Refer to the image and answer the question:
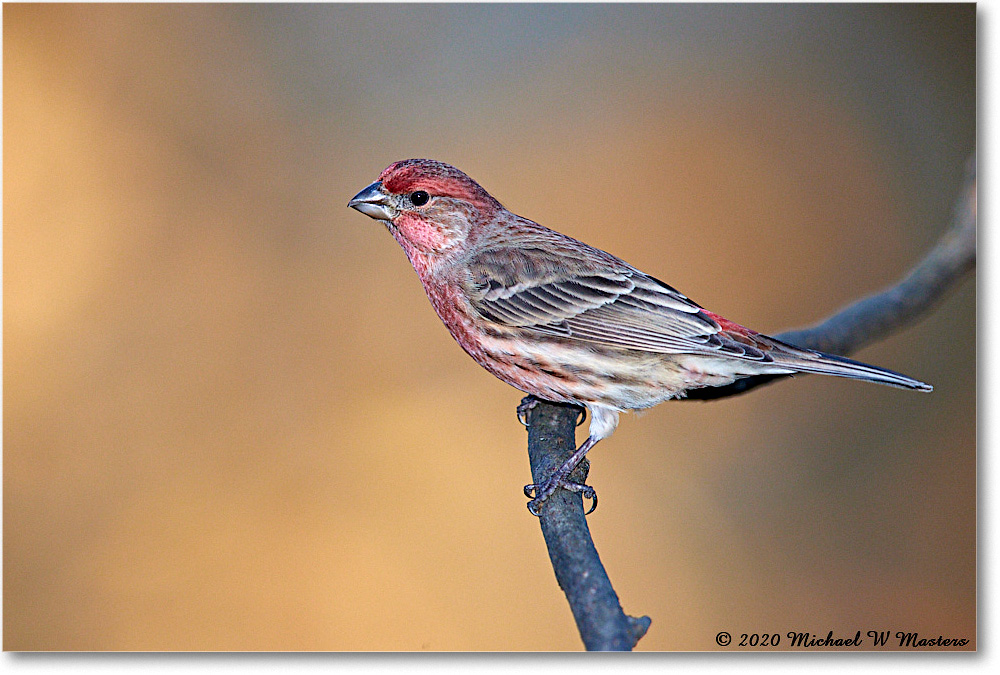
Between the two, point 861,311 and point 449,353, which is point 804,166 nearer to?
point 861,311

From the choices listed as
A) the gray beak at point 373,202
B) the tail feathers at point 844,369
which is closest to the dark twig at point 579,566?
the tail feathers at point 844,369

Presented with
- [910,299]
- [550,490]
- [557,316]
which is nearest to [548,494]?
[550,490]

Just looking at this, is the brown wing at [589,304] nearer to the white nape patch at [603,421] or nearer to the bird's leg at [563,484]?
the white nape patch at [603,421]

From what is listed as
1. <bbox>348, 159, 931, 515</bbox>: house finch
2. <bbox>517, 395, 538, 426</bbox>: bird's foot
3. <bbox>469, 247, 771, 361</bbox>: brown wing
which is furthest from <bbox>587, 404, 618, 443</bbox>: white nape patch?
<bbox>517, 395, 538, 426</bbox>: bird's foot

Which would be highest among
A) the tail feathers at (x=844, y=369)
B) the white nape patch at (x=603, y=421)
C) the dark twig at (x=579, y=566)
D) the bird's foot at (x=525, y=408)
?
the tail feathers at (x=844, y=369)

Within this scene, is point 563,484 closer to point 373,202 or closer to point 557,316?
point 557,316

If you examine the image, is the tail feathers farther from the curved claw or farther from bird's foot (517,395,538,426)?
bird's foot (517,395,538,426)

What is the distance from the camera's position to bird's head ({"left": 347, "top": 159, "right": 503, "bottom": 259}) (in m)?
3.23

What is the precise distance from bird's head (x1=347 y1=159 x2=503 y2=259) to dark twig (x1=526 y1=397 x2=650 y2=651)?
99cm

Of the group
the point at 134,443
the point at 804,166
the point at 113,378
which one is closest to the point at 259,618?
the point at 134,443

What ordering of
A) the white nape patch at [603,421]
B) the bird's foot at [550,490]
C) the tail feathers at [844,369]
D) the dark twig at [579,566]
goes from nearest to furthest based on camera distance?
the dark twig at [579,566]
the tail feathers at [844,369]
the bird's foot at [550,490]
the white nape patch at [603,421]

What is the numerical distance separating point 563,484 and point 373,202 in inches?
55.2

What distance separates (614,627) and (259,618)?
74.3 inches

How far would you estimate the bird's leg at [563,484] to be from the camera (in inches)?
119
